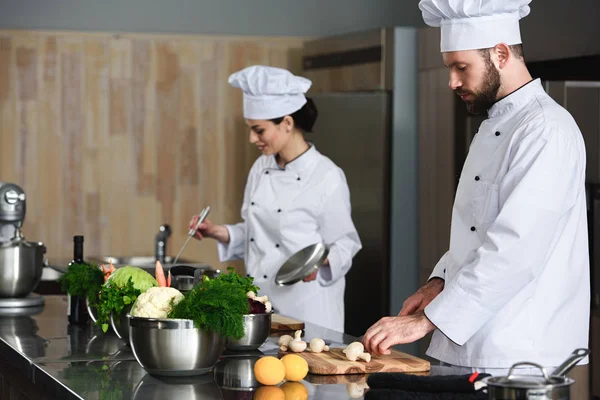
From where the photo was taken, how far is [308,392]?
173cm

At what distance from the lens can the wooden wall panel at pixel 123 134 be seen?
5.14 m

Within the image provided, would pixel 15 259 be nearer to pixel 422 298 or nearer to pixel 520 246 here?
pixel 422 298

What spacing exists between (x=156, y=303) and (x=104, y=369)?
223 millimetres

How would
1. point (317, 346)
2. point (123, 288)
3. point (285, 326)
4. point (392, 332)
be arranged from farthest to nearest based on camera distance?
point (285, 326)
point (123, 288)
point (317, 346)
point (392, 332)

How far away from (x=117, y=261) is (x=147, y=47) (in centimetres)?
122

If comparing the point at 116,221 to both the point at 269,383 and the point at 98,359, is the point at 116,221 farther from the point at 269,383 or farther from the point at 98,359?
the point at 269,383

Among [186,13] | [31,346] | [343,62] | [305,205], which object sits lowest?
[31,346]

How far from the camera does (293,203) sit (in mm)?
3543

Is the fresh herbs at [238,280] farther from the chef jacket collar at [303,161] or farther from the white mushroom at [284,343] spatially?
the chef jacket collar at [303,161]

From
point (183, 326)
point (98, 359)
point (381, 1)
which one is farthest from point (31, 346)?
point (381, 1)

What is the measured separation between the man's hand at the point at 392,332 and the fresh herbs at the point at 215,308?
0.89 ft

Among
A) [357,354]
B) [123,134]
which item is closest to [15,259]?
[357,354]

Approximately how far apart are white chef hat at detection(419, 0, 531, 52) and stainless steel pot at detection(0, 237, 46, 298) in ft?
5.23

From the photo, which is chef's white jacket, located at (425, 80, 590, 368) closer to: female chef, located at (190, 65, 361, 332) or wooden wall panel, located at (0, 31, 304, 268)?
female chef, located at (190, 65, 361, 332)
